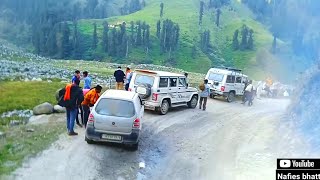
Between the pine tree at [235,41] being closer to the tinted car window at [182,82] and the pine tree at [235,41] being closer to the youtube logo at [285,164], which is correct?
the tinted car window at [182,82]

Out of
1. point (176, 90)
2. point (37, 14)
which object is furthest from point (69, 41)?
point (176, 90)

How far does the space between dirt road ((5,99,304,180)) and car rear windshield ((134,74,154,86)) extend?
2.02 meters

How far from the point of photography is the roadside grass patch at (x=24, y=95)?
21844mm

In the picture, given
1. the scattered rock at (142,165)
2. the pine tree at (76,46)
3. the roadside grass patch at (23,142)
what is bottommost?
the scattered rock at (142,165)

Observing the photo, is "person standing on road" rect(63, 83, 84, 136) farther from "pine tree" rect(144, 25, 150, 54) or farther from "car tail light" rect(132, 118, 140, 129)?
"pine tree" rect(144, 25, 150, 54)

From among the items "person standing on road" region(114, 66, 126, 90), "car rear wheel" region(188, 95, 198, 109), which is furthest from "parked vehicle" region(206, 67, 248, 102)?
"person standing on road" region(114, 66, 126, 90)

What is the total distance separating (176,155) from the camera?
46.6 ft

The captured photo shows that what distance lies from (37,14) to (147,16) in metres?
49.3

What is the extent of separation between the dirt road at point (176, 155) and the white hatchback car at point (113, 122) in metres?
0.46

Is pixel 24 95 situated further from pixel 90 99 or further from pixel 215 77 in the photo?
pixel 215 77

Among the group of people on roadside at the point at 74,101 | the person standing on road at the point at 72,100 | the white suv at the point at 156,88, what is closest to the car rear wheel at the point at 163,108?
the white suv at the point at 156,88

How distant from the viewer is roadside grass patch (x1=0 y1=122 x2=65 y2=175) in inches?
451

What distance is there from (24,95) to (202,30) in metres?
154

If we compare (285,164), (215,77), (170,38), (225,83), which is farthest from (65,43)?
(285,164)
